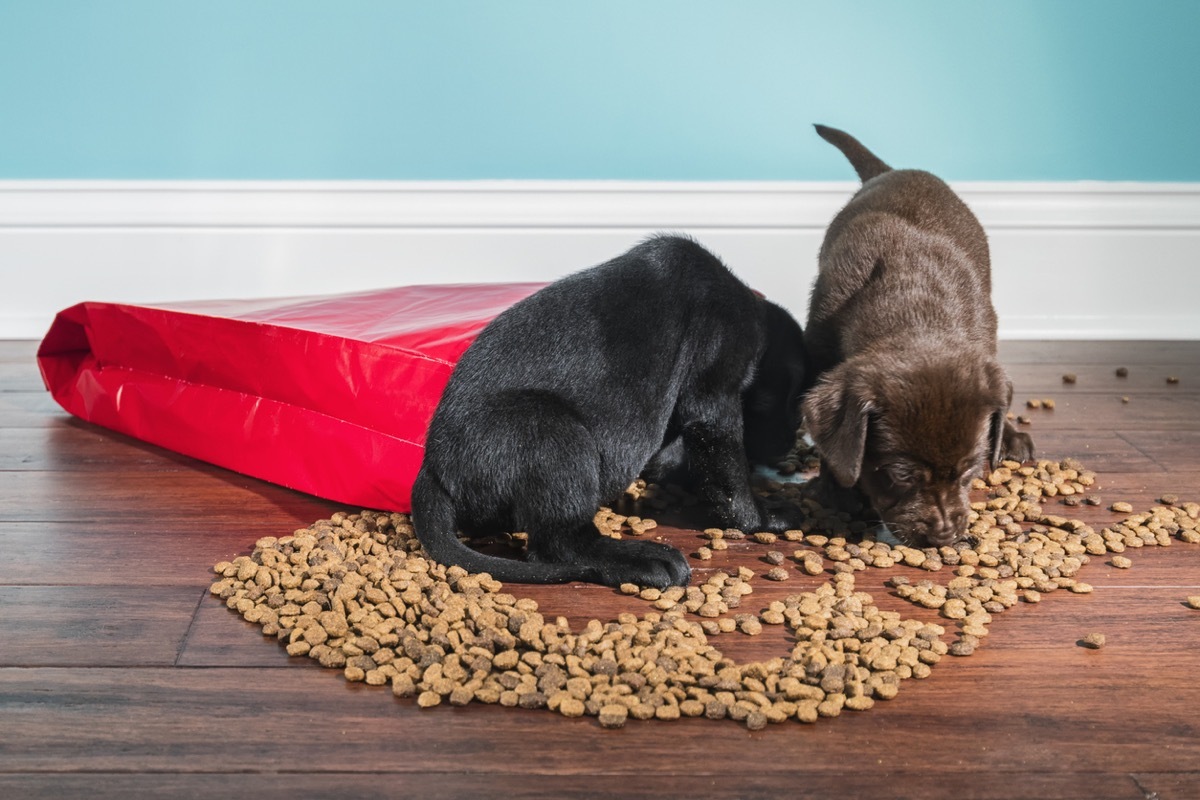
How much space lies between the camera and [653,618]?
86.5 inches

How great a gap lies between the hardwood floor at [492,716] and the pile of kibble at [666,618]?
0.13ft

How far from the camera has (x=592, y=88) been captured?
4570 millimetres

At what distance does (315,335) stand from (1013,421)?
214cm

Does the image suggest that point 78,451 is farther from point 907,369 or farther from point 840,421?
point 907,369

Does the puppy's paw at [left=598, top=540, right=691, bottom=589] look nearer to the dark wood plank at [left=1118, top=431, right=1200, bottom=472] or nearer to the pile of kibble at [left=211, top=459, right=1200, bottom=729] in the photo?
the pile of kibble at [left=211, top=459, right=1200, bottom=729]

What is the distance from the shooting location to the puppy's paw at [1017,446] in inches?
125

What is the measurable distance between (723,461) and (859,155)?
151cm

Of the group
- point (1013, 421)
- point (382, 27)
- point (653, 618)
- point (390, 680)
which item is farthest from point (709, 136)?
point (390, 680)

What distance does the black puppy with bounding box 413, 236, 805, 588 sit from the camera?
7.72 feet

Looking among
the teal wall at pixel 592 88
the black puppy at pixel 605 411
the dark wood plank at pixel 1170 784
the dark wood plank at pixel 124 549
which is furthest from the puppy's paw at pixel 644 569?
the teal wall at pixel 592 88

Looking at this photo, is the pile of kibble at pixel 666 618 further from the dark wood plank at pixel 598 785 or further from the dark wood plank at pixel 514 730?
the dark wood plank at pixel 598 785

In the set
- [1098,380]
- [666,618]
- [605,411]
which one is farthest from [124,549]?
[1098,380]

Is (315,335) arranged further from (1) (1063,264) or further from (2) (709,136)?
(1) (1063,264)

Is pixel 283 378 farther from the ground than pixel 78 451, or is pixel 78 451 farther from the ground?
pixel 283 378
